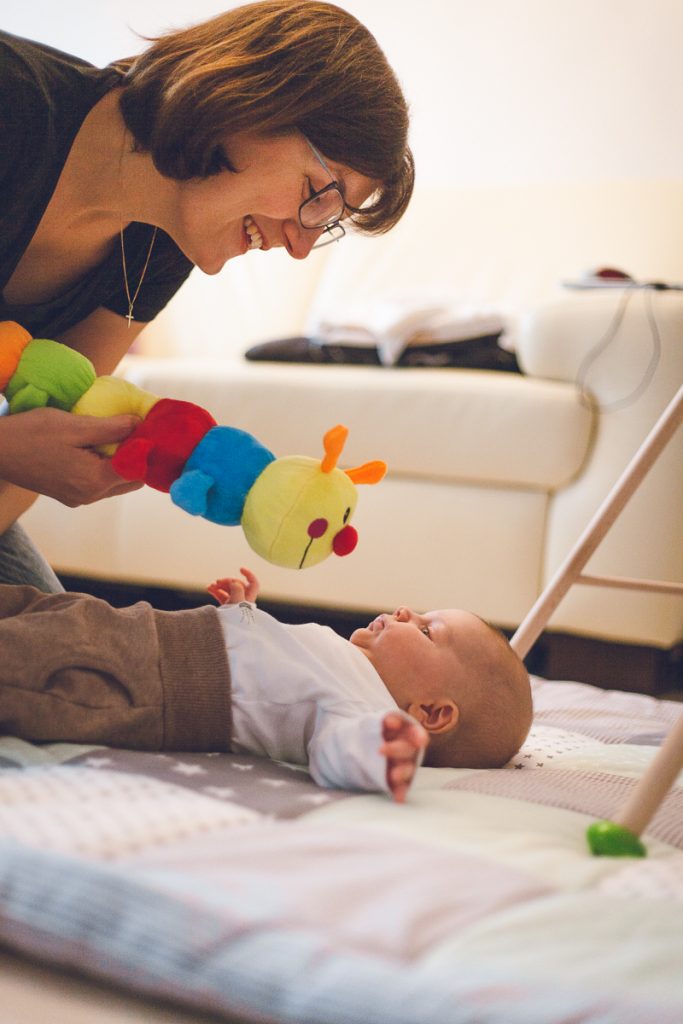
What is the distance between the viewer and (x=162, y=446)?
3.17 ft

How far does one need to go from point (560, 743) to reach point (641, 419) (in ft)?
2.63

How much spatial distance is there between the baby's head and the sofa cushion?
851mm

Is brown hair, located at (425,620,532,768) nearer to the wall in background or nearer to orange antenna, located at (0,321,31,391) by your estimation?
orange antenna, located at (0,321,31,391)

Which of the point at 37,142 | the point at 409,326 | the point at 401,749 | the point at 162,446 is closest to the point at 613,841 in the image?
the point at 401,749

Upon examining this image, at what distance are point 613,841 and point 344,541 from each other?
34cm

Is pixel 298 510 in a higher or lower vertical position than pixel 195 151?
lower

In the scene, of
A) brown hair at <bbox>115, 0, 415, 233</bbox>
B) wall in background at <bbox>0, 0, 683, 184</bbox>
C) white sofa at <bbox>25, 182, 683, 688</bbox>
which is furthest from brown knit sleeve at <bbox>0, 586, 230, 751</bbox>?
wall in background at <bbox>0, 0, 683, 184</bbox>

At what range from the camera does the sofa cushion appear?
1852 mm

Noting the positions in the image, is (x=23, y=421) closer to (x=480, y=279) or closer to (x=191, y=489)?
(x=191, y=489)

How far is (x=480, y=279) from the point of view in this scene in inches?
99.4

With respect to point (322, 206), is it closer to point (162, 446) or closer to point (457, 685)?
point (162, 446)

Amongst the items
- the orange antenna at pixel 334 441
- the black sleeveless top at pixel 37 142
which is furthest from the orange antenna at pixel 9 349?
the orange antenna at pixel 334 441

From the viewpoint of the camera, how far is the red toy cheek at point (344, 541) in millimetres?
965

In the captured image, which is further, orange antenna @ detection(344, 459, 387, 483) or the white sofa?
the white sofa
